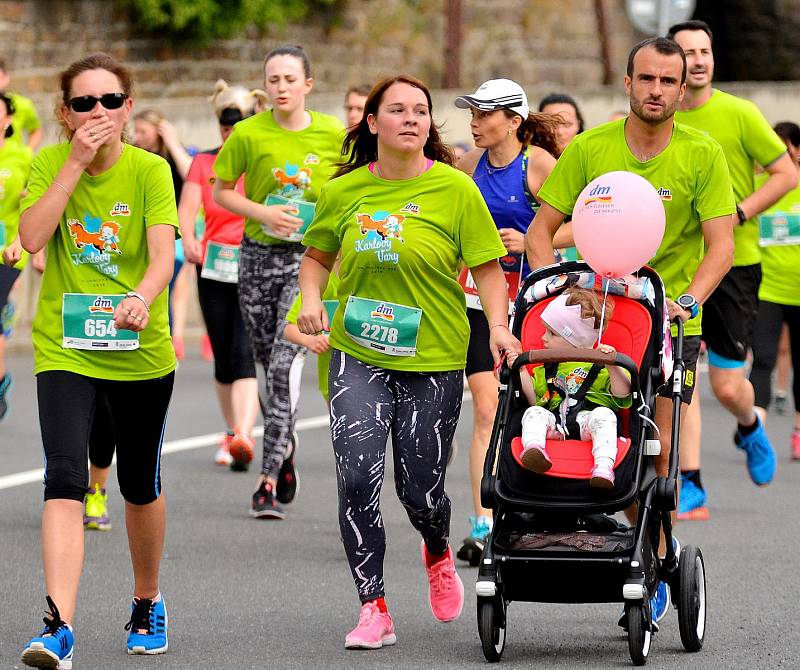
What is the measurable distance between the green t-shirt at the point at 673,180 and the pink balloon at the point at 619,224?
40cm

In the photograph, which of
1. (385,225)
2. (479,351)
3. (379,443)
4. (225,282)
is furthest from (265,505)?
(385,225)

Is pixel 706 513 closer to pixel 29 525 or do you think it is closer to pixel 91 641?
pixel 29 525

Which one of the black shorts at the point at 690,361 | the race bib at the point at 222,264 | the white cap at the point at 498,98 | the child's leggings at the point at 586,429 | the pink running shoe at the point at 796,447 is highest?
the white cap at the point at 498,98

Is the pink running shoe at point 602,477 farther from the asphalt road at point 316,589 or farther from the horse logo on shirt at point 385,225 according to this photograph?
the horse logo on shirt at point 385,225

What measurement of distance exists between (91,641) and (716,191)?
280 cm

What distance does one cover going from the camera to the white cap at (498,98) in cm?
861

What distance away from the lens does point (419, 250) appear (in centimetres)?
686

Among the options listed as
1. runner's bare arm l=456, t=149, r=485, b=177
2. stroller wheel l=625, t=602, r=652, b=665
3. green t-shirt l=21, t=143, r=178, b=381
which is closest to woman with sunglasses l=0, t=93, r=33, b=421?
runner's bare arm l=456, t=149, r=485, b=177

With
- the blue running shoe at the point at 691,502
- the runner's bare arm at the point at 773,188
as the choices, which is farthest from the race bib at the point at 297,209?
the blue running shoe at the point at 691,502

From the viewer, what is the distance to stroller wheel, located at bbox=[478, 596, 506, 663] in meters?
6.38

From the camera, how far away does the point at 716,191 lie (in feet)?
23.9

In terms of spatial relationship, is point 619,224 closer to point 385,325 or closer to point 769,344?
point 385,325

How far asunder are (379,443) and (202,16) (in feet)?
63.4

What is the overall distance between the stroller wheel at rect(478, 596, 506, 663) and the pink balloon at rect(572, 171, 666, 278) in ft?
4.02
